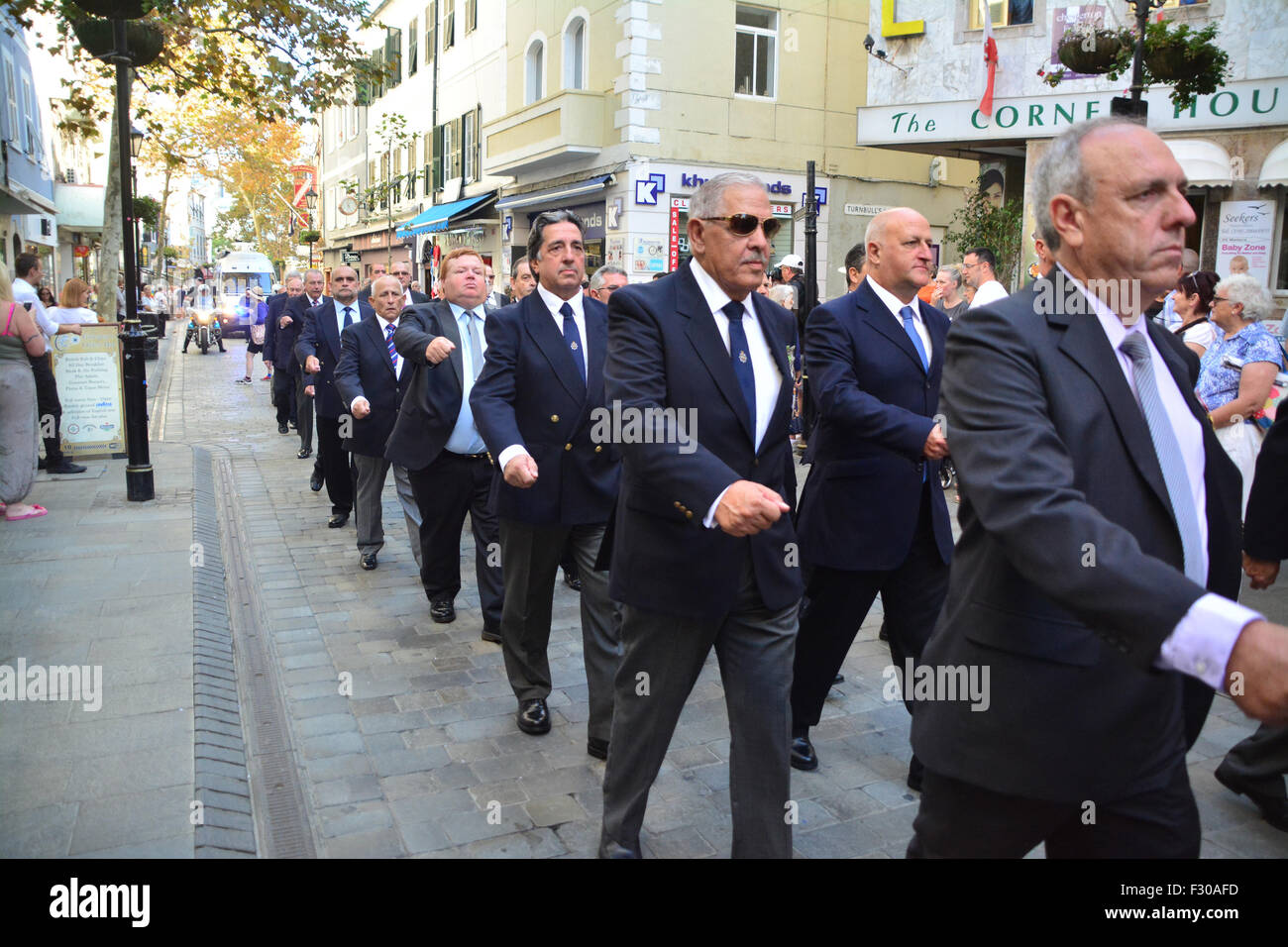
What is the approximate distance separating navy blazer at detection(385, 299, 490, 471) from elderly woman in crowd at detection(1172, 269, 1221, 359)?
4.68 metres

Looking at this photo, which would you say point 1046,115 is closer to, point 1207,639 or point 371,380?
point 371,380

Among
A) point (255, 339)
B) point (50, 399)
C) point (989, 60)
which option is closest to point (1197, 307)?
point (50, 399)

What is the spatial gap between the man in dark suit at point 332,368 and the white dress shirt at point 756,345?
5.76 m

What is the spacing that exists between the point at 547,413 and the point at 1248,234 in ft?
44.5

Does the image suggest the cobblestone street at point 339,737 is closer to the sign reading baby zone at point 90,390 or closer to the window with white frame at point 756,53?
the sign reading baby zone at point 90,390

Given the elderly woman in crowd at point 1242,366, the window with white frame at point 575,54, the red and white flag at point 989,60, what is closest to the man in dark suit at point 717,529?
the elderly woman in crowd at point 1242,366

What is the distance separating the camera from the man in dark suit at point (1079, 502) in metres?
1.92

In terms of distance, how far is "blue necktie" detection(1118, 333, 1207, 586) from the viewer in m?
1.98

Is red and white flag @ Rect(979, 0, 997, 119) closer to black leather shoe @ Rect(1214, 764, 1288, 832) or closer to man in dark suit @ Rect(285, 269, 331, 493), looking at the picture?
man in dark suit @ Rect(285, 269, 331, 493)

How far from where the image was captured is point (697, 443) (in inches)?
112

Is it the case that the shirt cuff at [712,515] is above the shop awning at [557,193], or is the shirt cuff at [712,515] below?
below

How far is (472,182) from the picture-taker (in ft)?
97.4

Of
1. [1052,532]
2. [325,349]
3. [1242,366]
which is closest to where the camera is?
[1052,532]

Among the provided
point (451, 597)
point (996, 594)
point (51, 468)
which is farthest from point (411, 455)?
point (51, 468)
